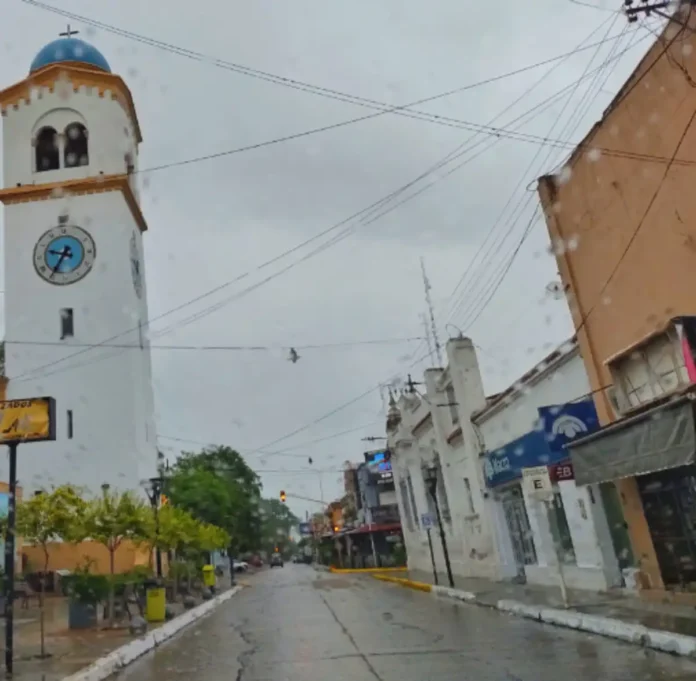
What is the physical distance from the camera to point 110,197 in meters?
38.6

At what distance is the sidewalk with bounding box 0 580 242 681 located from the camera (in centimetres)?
1173

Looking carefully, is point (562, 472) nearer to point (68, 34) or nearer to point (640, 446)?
point (640, 446)

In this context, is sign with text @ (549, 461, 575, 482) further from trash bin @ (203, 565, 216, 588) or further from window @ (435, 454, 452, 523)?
trash bin @ (203, 565, 216, 588)

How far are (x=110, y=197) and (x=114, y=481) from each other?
13664 millimetres

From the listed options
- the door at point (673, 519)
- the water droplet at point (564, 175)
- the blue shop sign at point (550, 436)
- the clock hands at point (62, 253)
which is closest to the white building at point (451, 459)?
the blue shop sign at point (550, 436)

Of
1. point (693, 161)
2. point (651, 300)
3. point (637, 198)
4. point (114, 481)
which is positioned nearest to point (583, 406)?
point (651, 300)

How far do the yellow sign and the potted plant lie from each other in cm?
669

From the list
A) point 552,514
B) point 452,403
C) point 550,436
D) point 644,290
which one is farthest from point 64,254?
point 644,290

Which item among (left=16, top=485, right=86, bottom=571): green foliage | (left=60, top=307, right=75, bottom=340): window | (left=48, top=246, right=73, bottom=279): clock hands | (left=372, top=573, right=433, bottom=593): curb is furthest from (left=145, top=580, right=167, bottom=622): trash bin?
(left=48, top=246, right=73, bottom=279): clock hands

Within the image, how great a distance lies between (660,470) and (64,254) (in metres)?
31.7

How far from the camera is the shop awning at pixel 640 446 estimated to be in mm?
11266

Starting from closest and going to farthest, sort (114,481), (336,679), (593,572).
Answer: (336,679)
(593,572)
(114,481)

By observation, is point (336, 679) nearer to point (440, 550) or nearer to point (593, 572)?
point (593, 572)

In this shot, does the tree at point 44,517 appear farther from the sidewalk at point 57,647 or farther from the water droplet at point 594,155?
the water droplet at point 594,155
